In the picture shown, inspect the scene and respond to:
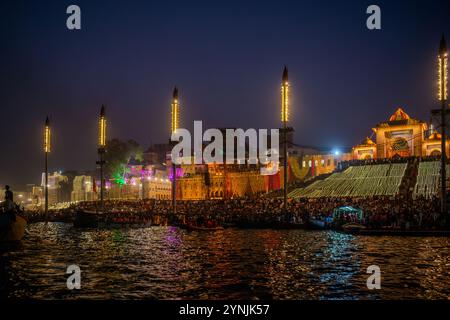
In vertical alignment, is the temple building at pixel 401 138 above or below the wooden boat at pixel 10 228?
above

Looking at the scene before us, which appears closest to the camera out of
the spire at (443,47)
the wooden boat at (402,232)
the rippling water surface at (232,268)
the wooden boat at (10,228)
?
the rippling water surface at (232,268)

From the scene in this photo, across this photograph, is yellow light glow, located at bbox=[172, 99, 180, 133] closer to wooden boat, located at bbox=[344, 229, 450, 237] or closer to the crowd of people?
the crowd of people

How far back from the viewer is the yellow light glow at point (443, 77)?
44.3 meters

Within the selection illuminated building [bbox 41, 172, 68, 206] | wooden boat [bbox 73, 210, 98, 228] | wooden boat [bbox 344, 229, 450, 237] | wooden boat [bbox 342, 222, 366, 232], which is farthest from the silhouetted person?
illuminated building [bbox 41, 172, 68, 206]

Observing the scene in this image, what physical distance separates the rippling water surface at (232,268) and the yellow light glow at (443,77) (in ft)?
55.7

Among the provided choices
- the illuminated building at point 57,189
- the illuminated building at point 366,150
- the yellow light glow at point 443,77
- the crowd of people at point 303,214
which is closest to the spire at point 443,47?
the yellow light glow at point 443,77

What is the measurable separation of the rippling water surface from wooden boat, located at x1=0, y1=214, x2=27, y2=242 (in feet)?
3.53

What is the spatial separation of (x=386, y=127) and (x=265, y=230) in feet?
172

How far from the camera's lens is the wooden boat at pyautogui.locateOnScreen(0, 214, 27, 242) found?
30.2 meters

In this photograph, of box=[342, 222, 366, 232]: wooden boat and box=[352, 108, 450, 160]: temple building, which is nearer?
box=[342, 222, 366, 232]: wooden boat

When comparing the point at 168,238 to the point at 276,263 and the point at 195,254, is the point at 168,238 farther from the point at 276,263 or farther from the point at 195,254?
the point at 276,263

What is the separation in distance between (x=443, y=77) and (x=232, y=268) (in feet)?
110

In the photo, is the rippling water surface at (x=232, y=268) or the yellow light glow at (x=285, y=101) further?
the yellow light glow at (x=285, y=101)

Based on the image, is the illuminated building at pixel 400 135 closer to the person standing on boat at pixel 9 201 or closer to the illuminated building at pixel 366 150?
the illuminated building at pixel 366 150
